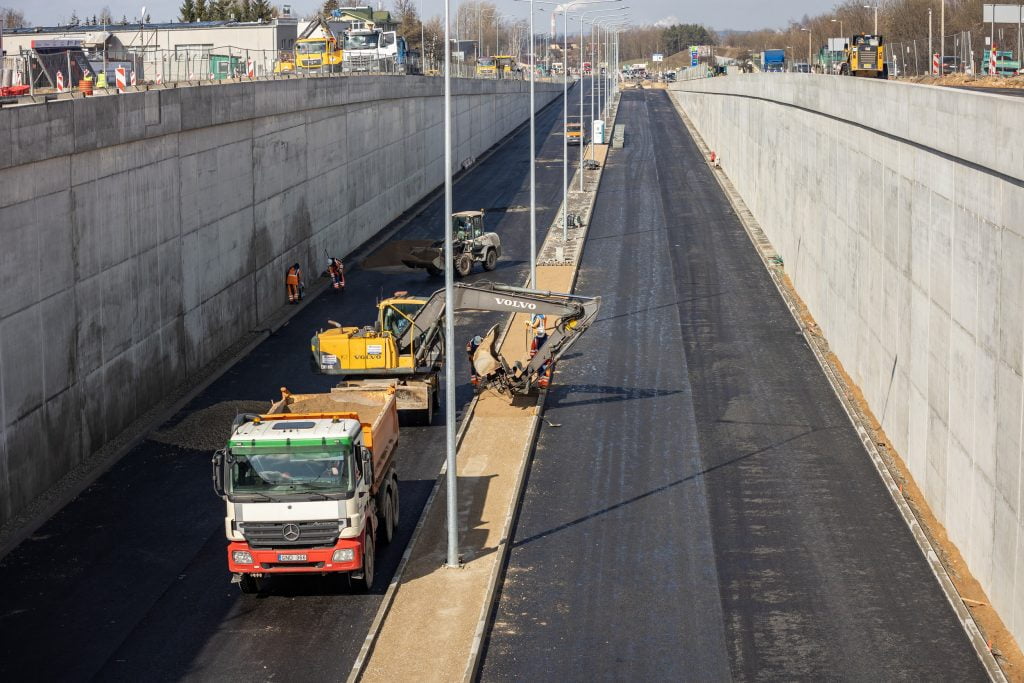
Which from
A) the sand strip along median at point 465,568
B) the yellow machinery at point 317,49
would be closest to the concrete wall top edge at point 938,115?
the sand strip along median at point 465,568

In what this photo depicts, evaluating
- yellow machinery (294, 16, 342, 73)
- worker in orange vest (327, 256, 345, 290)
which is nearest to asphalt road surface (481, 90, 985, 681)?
worker in orange vest (327, 256, 345, 290)

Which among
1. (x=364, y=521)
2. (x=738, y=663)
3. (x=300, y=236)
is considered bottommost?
(x=738, y=663)

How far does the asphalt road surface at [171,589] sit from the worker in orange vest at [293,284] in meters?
12.4

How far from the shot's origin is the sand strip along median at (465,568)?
60.8 ft

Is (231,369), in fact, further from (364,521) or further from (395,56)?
(395,56)

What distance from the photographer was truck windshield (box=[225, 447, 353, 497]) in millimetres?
19719

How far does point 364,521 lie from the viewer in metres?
20.3

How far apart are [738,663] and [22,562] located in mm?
12770

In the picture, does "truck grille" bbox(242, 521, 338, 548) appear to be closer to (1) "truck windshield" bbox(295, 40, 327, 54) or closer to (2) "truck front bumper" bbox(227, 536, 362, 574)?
(2) "truck front bumper" bbox(227, 536, 362, 574)

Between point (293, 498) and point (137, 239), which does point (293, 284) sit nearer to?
point (137, 239)

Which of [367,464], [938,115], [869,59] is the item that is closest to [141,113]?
[367,464]

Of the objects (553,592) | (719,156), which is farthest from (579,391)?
(719,156)

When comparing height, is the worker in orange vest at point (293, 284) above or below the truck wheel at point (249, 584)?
above

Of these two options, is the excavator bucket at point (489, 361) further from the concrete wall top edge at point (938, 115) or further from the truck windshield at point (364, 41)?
the truck windshield at point (364, 41)
